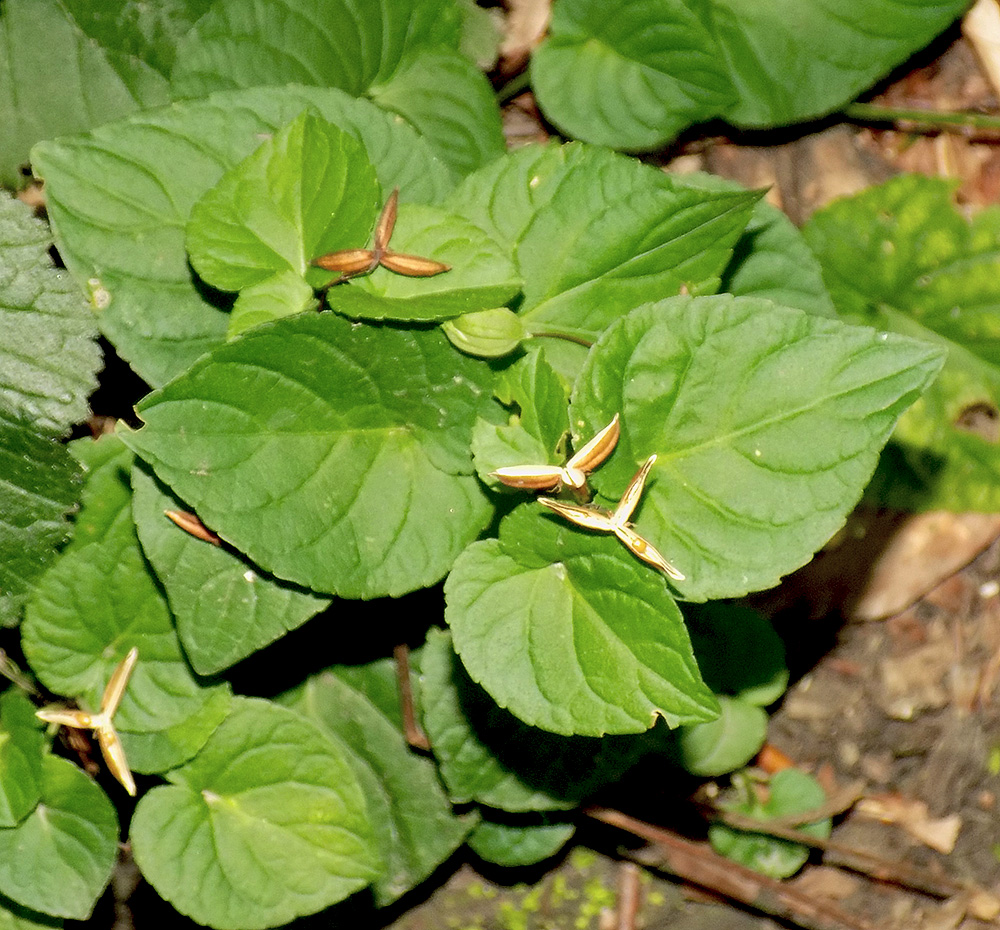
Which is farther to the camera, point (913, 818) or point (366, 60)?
point (913, 818)

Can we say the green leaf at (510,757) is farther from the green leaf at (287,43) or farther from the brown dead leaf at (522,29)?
the brown dead leaf at (522,29)

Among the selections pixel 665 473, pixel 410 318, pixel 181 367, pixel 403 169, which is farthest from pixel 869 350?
pixel 181 367

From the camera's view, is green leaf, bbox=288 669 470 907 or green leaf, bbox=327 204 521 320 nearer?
green leaf, bbox=327 204 521 320

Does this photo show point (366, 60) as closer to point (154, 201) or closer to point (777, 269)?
point (154, 201)

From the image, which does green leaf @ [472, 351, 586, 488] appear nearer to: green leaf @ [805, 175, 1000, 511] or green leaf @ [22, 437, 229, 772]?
green leaf @ [22, 437, 229, 772]

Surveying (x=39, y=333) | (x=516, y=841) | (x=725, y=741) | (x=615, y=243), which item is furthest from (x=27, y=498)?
(x=725, y=741)

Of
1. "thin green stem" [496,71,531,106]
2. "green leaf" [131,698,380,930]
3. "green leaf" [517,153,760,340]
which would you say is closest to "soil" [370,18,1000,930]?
"thin green stem" [496,71,531,106]
